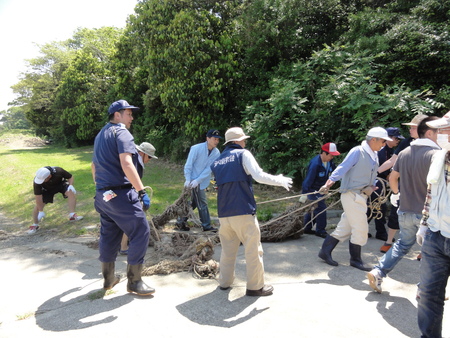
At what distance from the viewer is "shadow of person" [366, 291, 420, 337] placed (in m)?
3.31

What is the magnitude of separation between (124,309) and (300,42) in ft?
35.6

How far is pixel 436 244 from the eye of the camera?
9.35 feet

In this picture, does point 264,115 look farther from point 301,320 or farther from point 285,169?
point 301,320

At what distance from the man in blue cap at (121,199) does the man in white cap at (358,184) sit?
250 cm

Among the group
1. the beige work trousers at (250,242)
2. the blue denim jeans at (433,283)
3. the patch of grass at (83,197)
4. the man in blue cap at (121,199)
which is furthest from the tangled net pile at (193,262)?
the patch of grass at (83,197)

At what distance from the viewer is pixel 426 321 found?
2912 mm

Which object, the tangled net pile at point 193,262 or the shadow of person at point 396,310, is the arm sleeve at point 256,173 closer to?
the tangled net pile at point 193,262

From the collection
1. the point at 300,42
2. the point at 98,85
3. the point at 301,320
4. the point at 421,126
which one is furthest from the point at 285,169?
the point at 98,85

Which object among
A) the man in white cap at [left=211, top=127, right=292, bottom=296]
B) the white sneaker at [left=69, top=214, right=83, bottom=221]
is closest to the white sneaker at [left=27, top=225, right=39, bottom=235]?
the white sneaker at [left=69, top=214, right=83, bottom=221]

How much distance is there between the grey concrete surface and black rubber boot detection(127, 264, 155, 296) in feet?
0.26

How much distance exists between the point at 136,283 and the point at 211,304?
35.7 inches

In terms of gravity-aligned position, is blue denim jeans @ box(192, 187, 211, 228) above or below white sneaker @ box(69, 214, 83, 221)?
above

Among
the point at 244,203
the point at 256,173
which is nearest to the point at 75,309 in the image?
the point at 244,203

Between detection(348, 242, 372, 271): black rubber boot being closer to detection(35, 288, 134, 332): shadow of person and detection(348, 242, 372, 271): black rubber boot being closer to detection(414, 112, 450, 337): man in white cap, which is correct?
detection(414, 112, 450, 337): man in white cap
